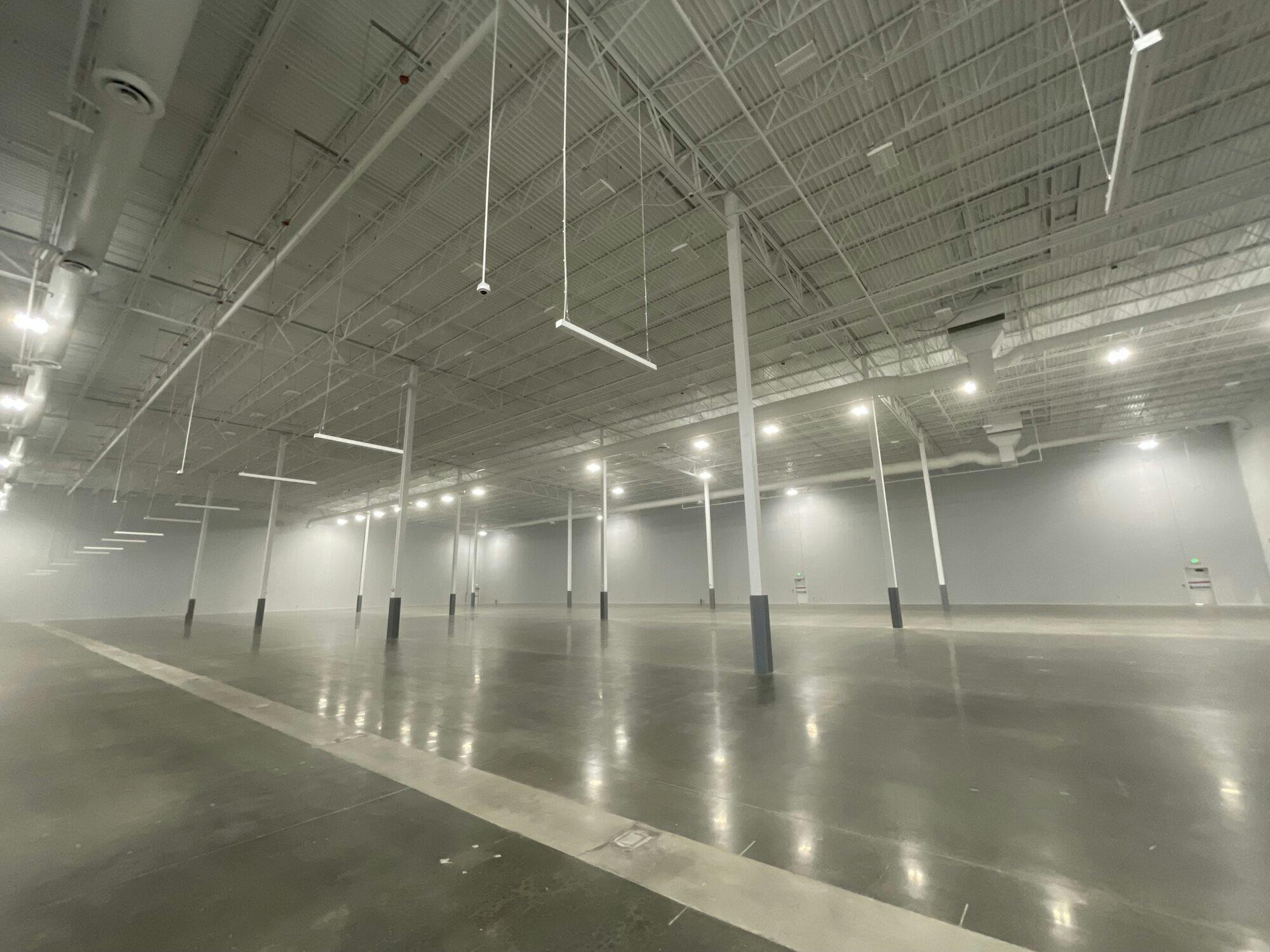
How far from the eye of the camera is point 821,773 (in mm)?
3949

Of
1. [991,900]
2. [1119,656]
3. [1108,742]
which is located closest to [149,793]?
[991,900]

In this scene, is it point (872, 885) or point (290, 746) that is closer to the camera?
point (872, 885)

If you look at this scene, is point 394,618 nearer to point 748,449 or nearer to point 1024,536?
point 748,449

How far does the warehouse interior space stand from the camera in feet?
8.68

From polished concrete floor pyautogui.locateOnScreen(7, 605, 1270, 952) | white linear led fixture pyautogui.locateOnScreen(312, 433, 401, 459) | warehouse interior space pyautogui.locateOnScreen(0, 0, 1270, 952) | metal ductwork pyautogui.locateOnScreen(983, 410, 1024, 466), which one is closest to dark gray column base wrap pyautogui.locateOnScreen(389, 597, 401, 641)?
warehouse interior space pyautogui.locateOnScreen(0, 0, 1270, 952)

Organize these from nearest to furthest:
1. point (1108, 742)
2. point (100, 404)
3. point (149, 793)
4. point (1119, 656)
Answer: point (149, 793), point (1108, 742), point (1119, 656), point (100, 404)

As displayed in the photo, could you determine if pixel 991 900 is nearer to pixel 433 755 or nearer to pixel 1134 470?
pixel 433 755

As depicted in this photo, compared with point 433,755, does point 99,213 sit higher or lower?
higher

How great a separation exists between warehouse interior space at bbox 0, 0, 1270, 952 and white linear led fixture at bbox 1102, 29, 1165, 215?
10 cm

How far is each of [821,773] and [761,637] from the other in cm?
430

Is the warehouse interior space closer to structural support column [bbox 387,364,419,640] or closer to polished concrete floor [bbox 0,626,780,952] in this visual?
polished concrete floor [bbox 0,626,780,952]

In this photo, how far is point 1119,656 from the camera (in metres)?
8.75

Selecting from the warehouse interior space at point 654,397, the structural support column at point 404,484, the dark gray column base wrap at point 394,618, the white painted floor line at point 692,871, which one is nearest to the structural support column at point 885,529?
the warehouse interior space at point 654,397

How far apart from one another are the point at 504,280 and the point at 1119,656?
13.3m
